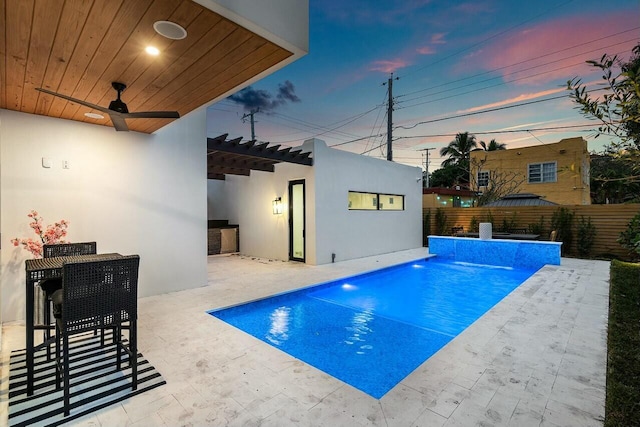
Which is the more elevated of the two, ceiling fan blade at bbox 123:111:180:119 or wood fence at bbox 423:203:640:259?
ceiling fan blade at bbox 123:111:180:119

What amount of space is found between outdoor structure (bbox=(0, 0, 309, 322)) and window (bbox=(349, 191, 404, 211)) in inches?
193

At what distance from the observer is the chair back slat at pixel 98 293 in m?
2.16

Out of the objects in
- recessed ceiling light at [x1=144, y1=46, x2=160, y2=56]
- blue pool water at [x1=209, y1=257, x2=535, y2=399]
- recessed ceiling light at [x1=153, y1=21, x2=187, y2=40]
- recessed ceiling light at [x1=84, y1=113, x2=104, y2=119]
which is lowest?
blue pool water at [x1=209, y1=257, x2=535, y2=399]

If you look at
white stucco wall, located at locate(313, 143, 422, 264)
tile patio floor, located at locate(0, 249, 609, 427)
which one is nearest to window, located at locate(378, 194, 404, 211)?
white stucco wall, located at locate(313, 143, 422, 264)

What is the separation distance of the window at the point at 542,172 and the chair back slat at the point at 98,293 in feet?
62.2

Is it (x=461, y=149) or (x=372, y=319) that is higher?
(x=461, y=149)

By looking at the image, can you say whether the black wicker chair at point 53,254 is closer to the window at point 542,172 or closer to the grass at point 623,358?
the grass at point 623,358

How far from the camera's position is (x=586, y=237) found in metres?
9.50

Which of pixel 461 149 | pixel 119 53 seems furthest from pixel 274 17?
pixel 461 149

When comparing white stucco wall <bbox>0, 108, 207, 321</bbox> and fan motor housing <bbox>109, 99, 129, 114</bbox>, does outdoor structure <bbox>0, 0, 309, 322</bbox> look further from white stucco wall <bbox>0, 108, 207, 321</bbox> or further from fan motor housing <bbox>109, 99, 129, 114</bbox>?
fan motor housing <bbox>109, 99, 129, 114</bbox>

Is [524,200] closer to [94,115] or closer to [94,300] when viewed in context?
[94,115]

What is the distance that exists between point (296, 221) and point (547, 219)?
8637mm

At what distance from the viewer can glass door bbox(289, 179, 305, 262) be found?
8.49 m

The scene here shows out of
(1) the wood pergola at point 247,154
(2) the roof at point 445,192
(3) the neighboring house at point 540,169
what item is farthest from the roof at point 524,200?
(1) the wood pergola at point 247,154
